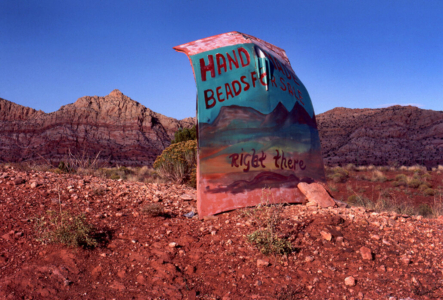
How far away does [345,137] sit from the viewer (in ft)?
129

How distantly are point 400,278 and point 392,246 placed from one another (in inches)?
34.2

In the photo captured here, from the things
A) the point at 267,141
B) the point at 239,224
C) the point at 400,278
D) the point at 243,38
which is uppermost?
the point at 243,38

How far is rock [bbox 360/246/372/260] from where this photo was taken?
4.26 metres

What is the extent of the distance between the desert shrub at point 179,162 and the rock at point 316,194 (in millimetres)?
4502

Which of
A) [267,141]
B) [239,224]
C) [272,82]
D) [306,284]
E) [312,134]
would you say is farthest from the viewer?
[312,134]

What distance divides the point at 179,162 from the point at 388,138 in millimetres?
34559

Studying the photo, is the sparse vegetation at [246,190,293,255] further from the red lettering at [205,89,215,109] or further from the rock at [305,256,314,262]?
the red lettering at [205,89,215,109]

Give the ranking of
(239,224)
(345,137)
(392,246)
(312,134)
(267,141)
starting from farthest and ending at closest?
1. (345,137)
2. (312,134)
3. (267,141)
4. (239,224)
5. (392,246)

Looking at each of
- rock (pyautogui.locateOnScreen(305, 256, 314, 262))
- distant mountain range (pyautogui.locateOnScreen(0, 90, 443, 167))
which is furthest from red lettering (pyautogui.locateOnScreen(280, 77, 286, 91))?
distant mountain range (pyautogui.locateOnScreen(0, 90, 443, 167))

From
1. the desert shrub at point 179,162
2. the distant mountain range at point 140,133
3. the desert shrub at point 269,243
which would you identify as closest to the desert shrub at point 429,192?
the desert shrub at point 179,162

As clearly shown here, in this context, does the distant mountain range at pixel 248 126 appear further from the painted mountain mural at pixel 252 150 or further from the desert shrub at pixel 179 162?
the desert shrub at pixel 179 162

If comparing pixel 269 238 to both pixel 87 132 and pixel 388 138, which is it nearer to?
pixel 388 138

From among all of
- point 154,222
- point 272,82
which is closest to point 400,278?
point 154,222

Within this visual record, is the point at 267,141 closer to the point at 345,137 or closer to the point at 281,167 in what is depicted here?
the point at 281,167
